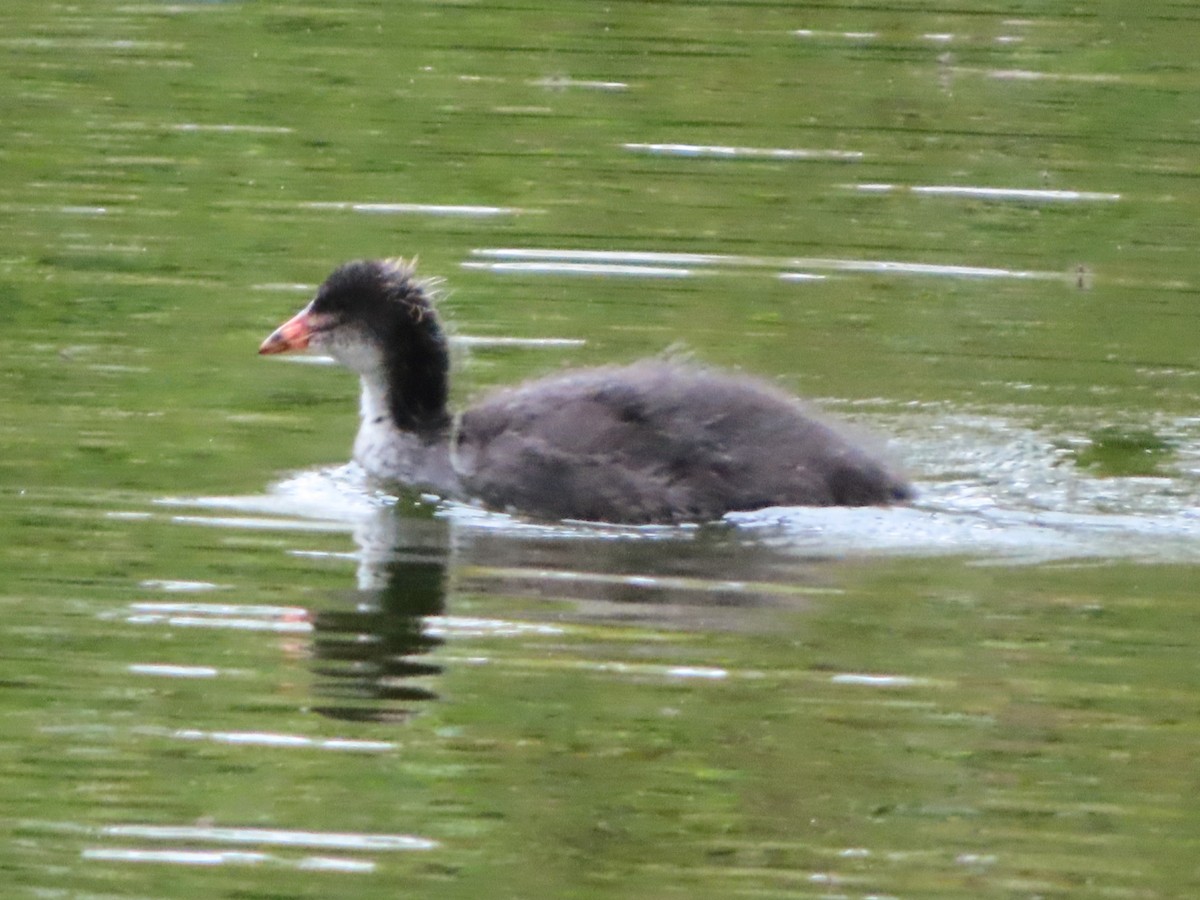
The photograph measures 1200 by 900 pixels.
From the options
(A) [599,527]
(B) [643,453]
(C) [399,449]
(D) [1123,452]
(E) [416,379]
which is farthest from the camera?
(E) [416,379]

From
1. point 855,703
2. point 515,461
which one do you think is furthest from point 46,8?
point 855,703

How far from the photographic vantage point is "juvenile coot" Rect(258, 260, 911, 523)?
9266mm

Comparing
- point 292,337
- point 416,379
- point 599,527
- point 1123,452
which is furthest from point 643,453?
point 1123,452

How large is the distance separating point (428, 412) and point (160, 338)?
5.19ft

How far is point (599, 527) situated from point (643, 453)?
1.02 ft

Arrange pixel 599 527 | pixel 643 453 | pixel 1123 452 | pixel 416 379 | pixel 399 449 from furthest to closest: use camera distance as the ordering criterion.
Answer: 1. pixel 416 379
2. pixel 399 449
3. pixel 1123 452
4. pixel 643 453
5. pixel 599 527

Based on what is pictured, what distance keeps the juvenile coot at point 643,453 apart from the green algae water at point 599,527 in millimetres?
130

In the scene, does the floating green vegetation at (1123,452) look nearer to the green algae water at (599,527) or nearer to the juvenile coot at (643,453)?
the green algae water at (599,527)

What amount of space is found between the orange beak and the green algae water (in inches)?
13.7

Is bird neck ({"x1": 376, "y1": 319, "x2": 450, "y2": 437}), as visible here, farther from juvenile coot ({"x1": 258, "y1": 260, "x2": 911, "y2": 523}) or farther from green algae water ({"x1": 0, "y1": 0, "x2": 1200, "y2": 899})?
green algae water ({"x1": 0, "y1": 0, "x2": 1200, "y2": 899})

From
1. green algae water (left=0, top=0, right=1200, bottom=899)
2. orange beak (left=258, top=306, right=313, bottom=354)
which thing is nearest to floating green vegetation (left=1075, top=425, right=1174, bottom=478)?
green algae water (left=0, top=0, right=1200, bottom=899)

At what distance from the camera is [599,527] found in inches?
363

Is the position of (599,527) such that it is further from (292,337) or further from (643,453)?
(292,337)

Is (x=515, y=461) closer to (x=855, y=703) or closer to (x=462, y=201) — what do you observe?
(x=855, y=703)
